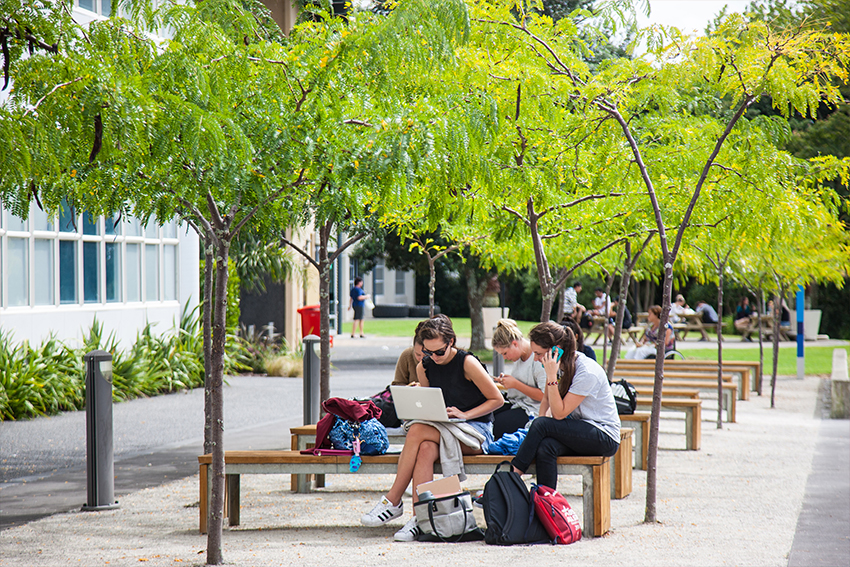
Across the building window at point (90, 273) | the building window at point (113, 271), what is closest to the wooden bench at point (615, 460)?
the building window at point (90, 273)

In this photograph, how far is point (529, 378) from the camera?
272 inches

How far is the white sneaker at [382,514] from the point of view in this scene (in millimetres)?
5836

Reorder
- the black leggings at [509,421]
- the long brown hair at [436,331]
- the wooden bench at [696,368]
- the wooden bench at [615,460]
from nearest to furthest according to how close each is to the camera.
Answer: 1. the long brown hair at [436,331]
2. the black leggings at [509,421]
3. the wooden bench at [615,460]
4. the wooden bench at [696,368]

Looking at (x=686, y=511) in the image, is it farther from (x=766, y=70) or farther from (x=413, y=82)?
(x=413, y=82)

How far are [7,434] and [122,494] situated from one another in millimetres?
3630

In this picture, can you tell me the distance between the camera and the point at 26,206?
475cm

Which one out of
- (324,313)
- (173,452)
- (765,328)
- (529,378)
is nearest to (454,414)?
(529,378)

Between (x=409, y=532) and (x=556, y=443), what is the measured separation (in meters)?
1.12

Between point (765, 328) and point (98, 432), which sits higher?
point (98, 432)

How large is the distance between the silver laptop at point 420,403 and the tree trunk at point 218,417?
4.58ft

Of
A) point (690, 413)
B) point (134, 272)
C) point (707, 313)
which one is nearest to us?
point (690, 413)

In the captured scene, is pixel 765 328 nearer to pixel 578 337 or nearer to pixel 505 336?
pixel 578 337

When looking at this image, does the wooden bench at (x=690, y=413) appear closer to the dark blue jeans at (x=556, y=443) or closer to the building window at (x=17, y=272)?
the dark blue jeans at (x=556, y=443)

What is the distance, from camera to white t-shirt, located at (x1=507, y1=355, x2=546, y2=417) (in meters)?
6.88
